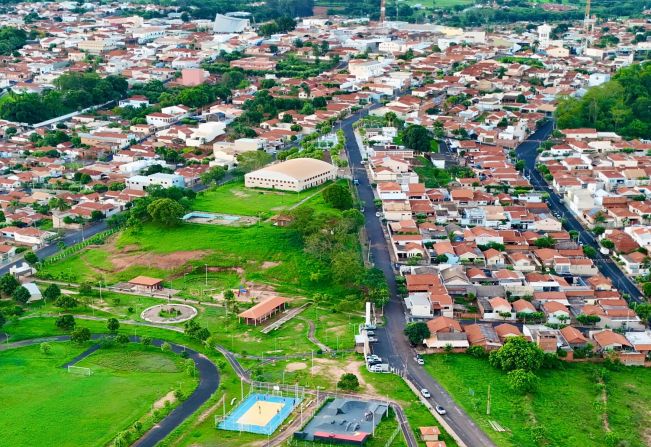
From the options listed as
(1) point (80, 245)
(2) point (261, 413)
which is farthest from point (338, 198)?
(2) point (261, 413)

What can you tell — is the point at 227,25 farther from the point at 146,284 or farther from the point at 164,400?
the point at 164,400

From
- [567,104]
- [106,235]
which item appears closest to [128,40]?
[567,104]

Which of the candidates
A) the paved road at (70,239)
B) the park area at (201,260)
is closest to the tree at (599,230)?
the park area at (201,260)

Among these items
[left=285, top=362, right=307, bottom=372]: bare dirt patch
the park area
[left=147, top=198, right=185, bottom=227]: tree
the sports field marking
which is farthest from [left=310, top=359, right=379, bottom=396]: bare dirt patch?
[left=147, top=198, right=185, bottom=227]: tree

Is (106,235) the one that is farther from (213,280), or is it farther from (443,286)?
(443,286)

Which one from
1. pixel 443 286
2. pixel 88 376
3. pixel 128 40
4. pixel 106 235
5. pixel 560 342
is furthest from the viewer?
pixel 128 40

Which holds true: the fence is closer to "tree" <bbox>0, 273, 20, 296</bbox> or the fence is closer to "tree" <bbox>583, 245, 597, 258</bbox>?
"tree" <bbox>0, 273, 20, 296</bbox>
